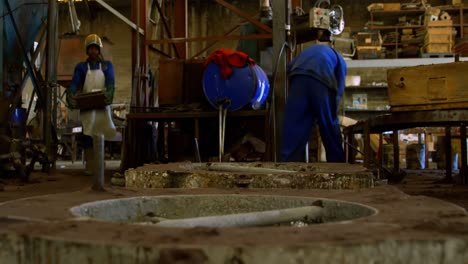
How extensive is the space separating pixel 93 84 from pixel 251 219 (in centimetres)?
538

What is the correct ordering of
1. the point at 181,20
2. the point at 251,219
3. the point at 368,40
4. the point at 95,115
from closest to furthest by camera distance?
the point at 251,219 < the point at 95,115 < the point at 181,20 < the point at 368,40

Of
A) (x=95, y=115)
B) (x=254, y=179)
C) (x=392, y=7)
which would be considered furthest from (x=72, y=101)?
(x=392, y=7)

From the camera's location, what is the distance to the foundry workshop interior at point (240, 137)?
2.89 ft

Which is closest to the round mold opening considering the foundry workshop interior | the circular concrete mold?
the foundry workshop interior

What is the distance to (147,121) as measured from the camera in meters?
6.43

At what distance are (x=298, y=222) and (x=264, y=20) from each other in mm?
5186

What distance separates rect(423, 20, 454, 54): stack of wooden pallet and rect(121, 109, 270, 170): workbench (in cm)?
707

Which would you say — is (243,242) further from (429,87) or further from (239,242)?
(429,87)

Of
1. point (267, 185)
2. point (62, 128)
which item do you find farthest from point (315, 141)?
point (62, 128)

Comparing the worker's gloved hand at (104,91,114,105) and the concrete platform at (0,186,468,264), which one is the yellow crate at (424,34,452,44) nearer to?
the worker's gloved hand at (104,91,114,105)

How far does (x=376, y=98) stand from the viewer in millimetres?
12633

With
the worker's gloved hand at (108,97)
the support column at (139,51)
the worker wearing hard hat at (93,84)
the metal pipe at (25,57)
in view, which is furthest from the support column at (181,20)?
the metal pipe at (25,57)

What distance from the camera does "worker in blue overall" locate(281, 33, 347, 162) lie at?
5.16 metres

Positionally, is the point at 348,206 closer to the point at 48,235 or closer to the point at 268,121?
the point at 48,235
